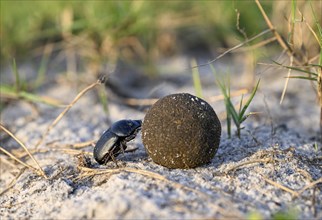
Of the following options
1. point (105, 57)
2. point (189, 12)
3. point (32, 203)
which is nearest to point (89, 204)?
point (32, 203)

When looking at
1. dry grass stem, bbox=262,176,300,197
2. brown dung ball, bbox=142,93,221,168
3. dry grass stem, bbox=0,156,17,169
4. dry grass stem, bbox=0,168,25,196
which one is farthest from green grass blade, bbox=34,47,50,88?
dry grass stem, bbox=262,176,300,197

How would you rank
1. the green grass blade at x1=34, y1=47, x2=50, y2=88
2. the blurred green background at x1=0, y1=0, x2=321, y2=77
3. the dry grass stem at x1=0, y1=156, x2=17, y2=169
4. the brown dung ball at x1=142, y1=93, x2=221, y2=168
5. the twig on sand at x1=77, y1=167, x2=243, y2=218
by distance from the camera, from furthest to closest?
the blurred green background at x1=0, y1=0, x2=321, y2=77, the green grass blade at x1=34, y1=47, x2=50, y2=88, the dry grass stem at x1=0, y1=156, x2=17, y2=169, the brown dung ball at x1=142, y1=93, x2=221, y2=168, the twig on sand at x1=77, y1=167, x2=243, y2=218

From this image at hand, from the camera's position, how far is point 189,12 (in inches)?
206

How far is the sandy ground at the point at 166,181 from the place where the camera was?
1.92 metres

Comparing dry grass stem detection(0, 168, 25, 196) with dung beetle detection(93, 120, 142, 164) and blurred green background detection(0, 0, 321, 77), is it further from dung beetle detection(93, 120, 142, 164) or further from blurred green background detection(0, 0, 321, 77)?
blurred green background detection(0, 0, 321, 77)

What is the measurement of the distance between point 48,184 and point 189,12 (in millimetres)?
3281

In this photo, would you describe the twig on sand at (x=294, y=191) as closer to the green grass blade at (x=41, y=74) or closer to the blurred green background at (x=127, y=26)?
the blurred green background at (x=127, y=26)

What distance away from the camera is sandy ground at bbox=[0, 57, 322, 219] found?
1918 millimetres

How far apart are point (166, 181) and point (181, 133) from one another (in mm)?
258

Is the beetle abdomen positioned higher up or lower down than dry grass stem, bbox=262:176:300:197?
higher up

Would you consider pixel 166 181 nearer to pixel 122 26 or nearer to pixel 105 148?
pixel 105 148

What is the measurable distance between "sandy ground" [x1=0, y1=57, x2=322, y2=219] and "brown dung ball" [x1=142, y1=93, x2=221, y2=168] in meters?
0.07

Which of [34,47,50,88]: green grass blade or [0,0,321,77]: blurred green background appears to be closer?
[34,47,50,88]: green grass blade

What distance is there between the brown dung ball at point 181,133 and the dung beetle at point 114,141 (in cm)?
17
